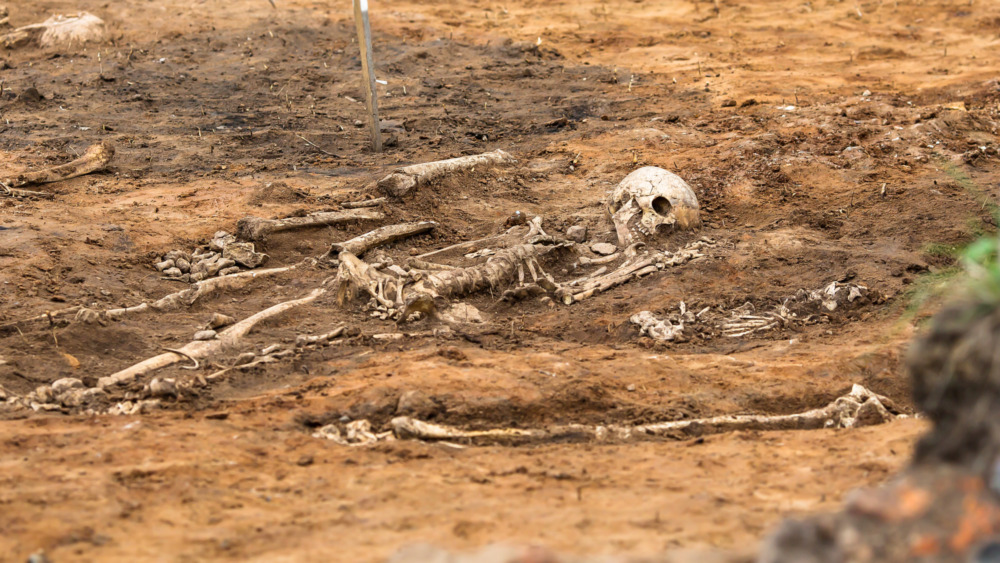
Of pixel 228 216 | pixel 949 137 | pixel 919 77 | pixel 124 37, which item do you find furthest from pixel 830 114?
pixel 124 37

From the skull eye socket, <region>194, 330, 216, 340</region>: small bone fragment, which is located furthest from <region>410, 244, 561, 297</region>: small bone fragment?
<region>194, 330, 216, 340</region>: small bone fragment

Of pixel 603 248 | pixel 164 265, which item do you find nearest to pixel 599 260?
pixel 603 248

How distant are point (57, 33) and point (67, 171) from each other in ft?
20.6

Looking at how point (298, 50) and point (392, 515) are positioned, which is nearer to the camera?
point (392, 515)

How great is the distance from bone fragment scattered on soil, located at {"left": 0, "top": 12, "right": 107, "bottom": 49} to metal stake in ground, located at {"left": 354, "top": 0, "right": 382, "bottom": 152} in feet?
21.2

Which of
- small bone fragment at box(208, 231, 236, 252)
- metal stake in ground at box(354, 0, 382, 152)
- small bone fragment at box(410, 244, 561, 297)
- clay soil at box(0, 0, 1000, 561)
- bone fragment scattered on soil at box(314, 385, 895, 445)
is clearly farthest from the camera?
metal stake in ground at box(354, 0, 382, 152)

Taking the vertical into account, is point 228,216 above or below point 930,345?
below

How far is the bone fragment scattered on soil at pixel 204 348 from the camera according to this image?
4457 millimetres

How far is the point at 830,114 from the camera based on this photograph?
346 inches

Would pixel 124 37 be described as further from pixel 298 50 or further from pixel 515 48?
pixel 515 48

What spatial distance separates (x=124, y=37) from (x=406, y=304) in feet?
32.1

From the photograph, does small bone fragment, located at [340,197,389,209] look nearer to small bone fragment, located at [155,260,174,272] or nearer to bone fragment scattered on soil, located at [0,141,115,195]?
small bone fragment, located at [155,260,174,272]

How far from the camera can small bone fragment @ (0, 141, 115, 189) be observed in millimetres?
7293

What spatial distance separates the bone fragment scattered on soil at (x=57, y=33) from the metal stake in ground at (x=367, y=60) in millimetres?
6449
